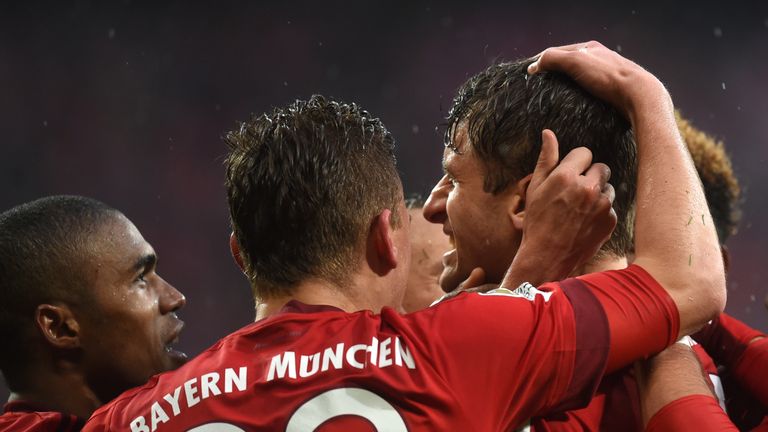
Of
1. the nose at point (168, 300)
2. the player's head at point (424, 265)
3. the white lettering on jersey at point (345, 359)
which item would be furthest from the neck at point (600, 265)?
the player's head at point (424, 265)

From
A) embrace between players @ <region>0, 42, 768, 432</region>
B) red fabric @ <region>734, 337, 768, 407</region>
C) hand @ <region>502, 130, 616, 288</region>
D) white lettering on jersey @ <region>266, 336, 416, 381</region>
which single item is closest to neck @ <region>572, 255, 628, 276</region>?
embrace between players @ <region>0, 42, 768, 432</region>

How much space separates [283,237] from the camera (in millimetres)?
1875

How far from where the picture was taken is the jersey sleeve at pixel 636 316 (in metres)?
1.71

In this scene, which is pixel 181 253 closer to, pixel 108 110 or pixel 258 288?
pixel 108 110

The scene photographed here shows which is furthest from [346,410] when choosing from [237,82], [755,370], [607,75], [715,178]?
[237,82]

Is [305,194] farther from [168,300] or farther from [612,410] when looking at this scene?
[168,300]

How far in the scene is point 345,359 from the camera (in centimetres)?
171

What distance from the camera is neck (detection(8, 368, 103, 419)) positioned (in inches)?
99.5

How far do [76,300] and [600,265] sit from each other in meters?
1.41

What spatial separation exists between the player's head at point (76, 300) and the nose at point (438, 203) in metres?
0.88

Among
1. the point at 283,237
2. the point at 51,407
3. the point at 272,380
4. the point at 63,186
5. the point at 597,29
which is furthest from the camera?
the point at 597,29

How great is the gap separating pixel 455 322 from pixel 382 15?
6302 millimetres

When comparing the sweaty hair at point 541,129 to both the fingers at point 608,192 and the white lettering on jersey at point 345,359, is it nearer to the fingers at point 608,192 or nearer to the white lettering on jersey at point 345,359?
the fingers at point 608,192

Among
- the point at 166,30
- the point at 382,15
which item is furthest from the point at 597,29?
the point at 166,30
